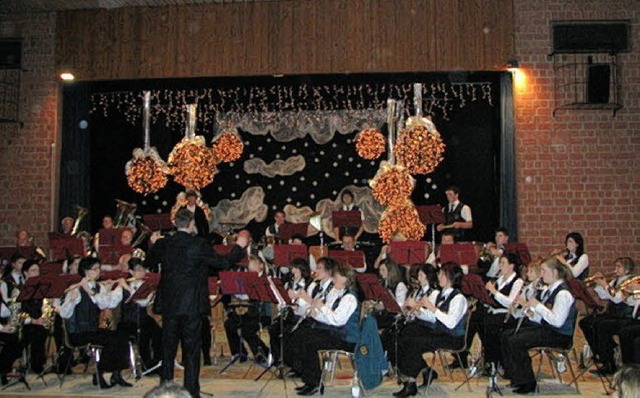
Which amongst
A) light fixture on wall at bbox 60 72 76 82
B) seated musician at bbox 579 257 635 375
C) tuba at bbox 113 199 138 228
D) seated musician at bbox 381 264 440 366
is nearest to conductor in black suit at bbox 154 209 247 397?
seated musician at bbox 381 264 440 366

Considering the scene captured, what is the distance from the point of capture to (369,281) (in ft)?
27.5

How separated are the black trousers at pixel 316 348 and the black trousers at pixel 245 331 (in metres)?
1.82

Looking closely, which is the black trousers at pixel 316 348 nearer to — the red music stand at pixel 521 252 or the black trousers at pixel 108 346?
the black trousers at pixel 108 346

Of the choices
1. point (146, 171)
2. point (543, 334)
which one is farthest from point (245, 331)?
point (146, 171)

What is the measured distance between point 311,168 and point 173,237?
28.8 ft

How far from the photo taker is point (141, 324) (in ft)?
32.2

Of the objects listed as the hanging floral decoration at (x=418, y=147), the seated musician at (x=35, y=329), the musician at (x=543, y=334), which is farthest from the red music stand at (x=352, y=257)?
the seated musician at (x=35, y=329)

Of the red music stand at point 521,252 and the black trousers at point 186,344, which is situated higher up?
the red music stand at point 521,252

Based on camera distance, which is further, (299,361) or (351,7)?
(351,7)

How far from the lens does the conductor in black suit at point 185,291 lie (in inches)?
294

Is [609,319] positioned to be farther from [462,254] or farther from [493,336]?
[462,254]

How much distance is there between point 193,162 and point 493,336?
680 cm

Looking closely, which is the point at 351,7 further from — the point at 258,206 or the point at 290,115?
the point at 258,206

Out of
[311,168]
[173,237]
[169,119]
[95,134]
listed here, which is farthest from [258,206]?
[173,237]
